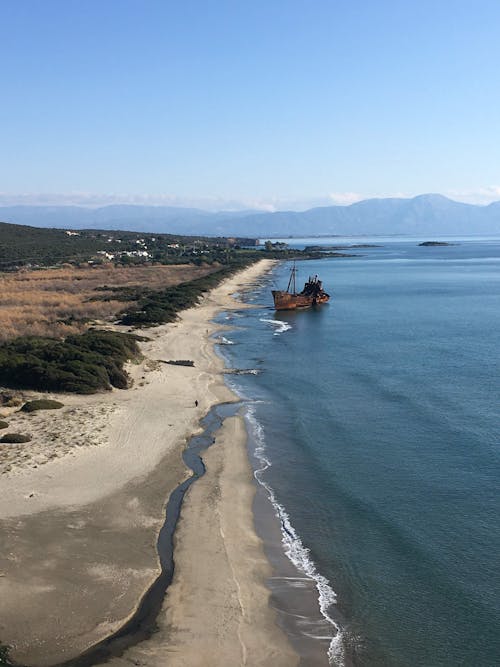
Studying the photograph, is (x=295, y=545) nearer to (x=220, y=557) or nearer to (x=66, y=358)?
(x=220, y=557)

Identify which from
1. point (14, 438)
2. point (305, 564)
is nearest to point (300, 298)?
point (14, 438)

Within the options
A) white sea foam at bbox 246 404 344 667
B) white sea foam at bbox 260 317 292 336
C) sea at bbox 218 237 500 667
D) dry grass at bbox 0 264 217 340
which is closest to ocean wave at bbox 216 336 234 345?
sea at bbox 218 237 500 667

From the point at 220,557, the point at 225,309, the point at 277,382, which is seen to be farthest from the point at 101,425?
the point at 225,309

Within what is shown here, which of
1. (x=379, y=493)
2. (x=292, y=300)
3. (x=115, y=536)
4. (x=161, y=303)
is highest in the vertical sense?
(x=161, y=303)

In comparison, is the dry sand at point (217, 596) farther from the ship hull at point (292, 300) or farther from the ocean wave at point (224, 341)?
the ship hull at point (292, 300)

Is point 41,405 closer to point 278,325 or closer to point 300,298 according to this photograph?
point 278,325

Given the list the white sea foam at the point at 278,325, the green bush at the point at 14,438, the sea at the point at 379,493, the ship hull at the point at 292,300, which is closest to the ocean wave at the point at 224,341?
the sea at the point at 379,493

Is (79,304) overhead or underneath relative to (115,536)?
overhead
